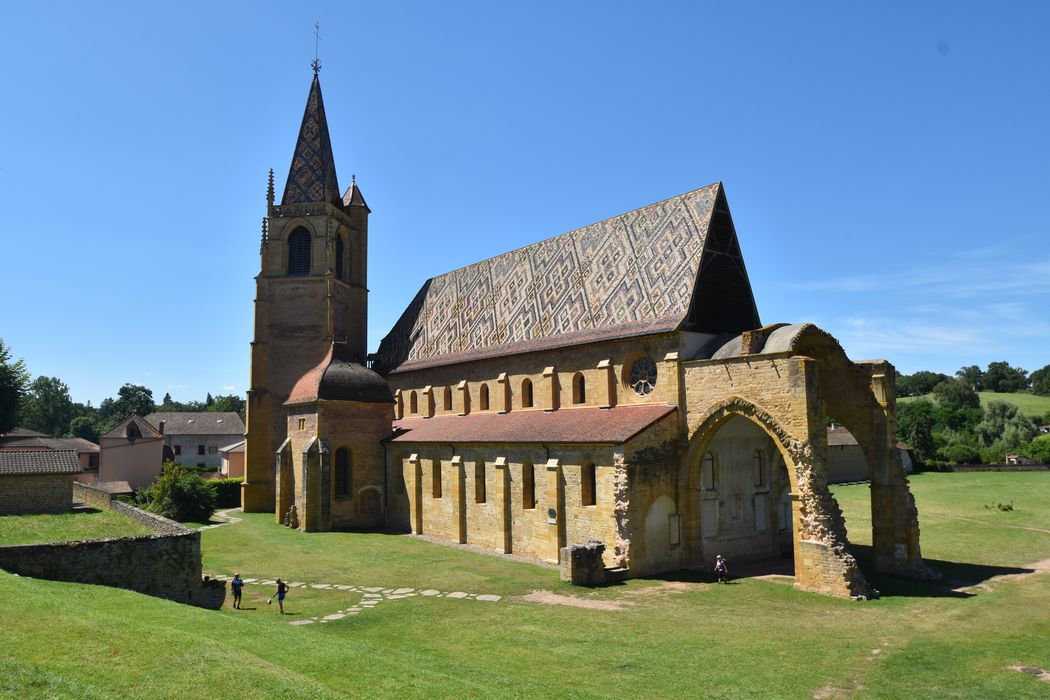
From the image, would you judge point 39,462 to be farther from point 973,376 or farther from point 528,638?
point 973,376

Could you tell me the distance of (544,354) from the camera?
103 feet

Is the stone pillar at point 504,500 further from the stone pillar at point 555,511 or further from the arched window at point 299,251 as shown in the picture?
the arched window at point 299,251

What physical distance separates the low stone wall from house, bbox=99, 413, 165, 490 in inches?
1673

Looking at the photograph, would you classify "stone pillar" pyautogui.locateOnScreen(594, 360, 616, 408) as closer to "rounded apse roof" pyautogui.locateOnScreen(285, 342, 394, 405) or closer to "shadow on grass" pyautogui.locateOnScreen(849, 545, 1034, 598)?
"shadow on grass" pyautogui.locateOnScreen(849, 545, 1034, 598)

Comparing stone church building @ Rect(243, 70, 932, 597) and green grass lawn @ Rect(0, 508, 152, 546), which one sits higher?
stone church building @ Rect(243, 70, 932, 597)

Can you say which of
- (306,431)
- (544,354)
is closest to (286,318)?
(306,431)

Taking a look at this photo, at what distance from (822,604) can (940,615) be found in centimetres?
282

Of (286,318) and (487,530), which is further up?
(286,318)

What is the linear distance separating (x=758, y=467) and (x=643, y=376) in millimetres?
6244

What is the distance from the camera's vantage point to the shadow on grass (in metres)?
20.6

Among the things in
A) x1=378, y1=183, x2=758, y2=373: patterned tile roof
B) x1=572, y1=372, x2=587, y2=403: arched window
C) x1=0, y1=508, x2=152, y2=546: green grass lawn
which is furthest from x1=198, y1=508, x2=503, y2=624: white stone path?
x1=378, y1=183, x2=758, y2=373: patterned tile roof

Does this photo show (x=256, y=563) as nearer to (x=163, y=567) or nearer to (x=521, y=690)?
(x=163, y=567)

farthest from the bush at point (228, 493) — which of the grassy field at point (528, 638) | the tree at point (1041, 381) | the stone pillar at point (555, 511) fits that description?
the tree at point (1041, 381)

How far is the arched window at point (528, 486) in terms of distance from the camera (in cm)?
2745
